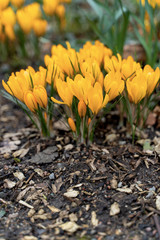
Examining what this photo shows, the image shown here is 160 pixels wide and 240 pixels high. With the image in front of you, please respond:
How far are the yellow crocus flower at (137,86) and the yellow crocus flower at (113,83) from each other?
0.05m

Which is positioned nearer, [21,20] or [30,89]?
[30,89]

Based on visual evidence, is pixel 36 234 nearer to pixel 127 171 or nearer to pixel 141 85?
pixel 127 171

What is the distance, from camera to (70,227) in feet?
4.63

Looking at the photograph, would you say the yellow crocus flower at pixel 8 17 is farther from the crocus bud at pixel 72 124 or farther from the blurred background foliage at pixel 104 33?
the crocus bud at pixel 72 124

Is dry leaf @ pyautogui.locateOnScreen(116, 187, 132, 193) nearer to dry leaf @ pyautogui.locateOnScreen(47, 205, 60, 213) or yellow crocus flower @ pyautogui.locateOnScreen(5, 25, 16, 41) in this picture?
dry leaf @ pyautogui.locateOnScreen(47, 205, 60, 213)

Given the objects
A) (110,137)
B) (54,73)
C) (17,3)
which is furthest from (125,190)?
(17,3)

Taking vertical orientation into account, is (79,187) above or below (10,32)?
below

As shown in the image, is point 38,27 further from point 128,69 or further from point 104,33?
point 128,69

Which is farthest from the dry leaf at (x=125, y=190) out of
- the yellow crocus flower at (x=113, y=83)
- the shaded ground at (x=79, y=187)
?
the yellow crocus flower at (x=113, y=83)

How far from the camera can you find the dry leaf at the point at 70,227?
55.1 inches

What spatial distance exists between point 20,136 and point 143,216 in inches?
43.5

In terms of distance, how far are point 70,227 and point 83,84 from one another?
0.75 m

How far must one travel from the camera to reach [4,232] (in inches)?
55.3

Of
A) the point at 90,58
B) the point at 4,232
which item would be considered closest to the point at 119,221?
the point at 4,232
